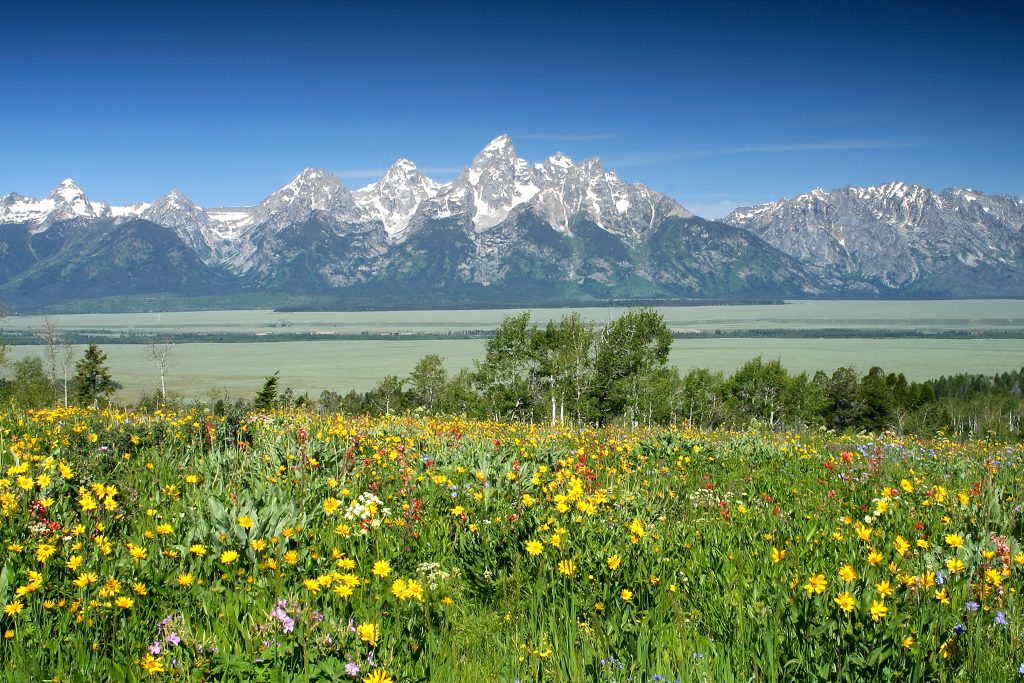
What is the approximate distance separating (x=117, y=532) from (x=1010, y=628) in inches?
255

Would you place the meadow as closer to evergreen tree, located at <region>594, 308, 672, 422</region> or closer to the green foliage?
evergreen tree, located at <region>594, 308, 672, 422</region>

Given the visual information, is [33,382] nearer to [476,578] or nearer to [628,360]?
[628,360]

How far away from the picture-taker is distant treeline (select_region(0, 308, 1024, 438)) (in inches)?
2714

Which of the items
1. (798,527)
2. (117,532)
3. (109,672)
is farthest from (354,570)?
(798,527)

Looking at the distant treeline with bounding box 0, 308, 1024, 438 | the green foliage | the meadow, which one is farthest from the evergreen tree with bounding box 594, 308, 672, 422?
the meadow

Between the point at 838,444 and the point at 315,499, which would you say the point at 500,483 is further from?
the point at 838,444

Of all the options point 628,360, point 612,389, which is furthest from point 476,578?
point 628,360

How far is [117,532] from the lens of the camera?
5734 millimetres

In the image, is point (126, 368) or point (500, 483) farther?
point (126, 368)

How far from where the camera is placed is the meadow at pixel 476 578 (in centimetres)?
365

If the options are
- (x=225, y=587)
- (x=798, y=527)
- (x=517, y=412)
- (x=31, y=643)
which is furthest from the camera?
(x=517, y=412)

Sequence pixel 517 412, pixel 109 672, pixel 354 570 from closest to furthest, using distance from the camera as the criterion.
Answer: pixel 109 672, pixel 354 570, pixel 517 412

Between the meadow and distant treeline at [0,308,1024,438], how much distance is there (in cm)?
3743

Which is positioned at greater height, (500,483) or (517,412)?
(500,483)
